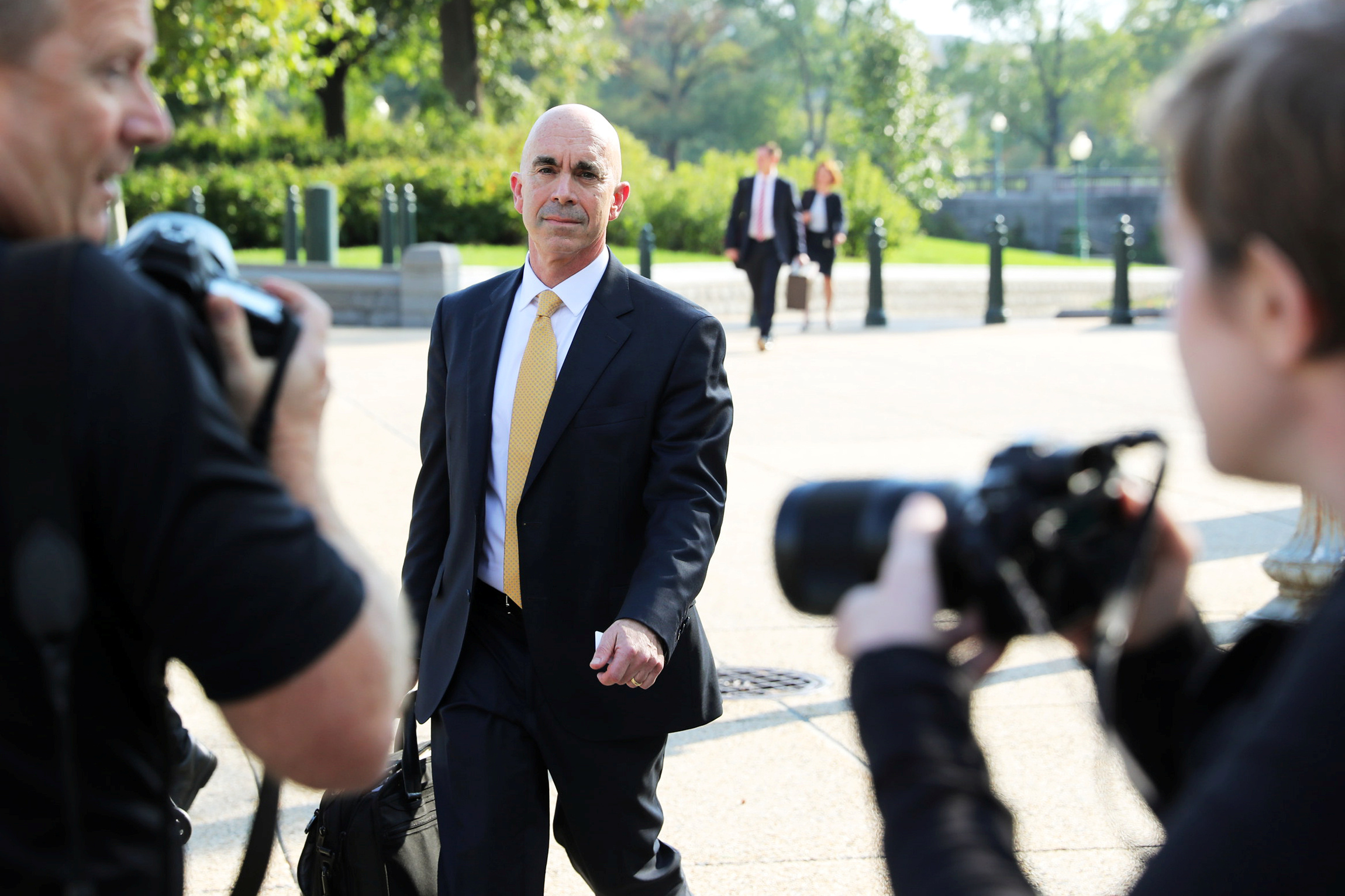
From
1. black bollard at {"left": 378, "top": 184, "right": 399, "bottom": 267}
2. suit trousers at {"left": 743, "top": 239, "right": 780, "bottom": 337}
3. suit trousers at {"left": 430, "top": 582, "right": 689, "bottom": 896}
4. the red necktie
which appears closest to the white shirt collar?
suit trousers at {"left": 430, "top": 582, "right": 689, "bottom": 896}

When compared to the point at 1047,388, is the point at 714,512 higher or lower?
higher

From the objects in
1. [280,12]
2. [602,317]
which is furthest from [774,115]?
[602,317]

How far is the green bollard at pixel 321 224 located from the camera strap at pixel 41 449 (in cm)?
1973

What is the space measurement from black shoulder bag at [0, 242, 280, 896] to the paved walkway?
807mm

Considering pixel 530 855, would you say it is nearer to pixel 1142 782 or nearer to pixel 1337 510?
pixel 1142 782

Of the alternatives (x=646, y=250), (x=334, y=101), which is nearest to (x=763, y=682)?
(x=646, y=250)

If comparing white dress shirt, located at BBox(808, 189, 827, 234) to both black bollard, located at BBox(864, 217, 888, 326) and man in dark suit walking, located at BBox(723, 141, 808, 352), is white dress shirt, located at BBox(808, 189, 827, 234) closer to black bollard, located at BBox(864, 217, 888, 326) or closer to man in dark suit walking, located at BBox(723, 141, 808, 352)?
black bollard, located at BBox(864, 217, 888, 326)

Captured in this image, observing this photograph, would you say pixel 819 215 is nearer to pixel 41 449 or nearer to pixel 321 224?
pixel 321 224

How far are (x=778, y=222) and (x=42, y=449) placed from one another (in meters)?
15.5

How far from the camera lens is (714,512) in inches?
134

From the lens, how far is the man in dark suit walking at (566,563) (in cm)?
A: 318

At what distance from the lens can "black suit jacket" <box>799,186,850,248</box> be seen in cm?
1853

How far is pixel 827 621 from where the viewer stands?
257 inches

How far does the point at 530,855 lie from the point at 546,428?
95cm
